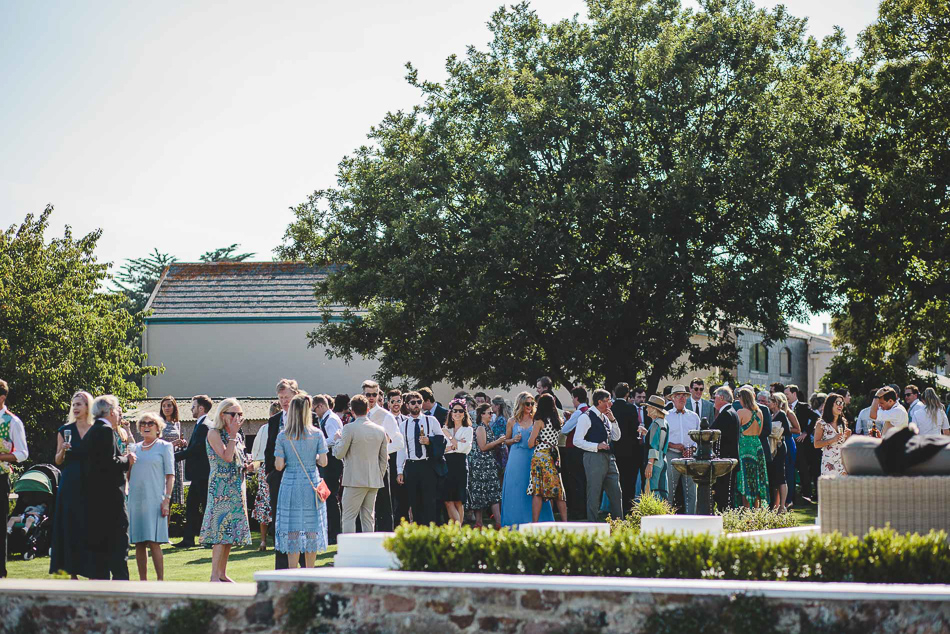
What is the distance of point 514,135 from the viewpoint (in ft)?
78.6

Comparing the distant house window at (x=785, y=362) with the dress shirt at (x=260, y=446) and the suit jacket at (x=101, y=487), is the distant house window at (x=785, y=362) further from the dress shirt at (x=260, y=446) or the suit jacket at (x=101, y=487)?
the suit jacket at (x=101, y=487)

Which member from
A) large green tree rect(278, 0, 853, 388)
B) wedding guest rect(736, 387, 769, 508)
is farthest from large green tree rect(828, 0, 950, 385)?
wedding guest rect(736, 387, 769, 508)

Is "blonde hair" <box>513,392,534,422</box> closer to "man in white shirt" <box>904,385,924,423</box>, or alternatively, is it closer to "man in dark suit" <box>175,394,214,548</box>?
"man in dark suit" <box>175,394,214,548</box>

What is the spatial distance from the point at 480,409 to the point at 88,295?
1837 cm

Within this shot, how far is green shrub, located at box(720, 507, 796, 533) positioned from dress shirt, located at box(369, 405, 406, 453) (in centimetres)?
408

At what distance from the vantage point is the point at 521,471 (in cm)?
1287

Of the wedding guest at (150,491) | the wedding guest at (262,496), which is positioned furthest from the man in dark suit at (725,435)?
the wedding guest at (150,491)

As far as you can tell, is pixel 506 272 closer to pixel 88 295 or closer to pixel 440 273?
pixel 440 273

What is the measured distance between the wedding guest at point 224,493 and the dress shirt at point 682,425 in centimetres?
687

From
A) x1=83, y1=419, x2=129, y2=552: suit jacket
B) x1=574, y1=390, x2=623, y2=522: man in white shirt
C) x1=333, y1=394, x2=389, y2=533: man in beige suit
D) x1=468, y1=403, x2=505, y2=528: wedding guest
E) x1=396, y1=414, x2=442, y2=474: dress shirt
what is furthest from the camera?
x1=468, y1=403, x2=505, y2=528: wedding guest

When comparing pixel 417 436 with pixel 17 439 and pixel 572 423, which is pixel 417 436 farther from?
pixel 17 439

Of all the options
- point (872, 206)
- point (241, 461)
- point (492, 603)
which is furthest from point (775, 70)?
point (492, 603)

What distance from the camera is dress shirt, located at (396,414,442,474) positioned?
13.5 m

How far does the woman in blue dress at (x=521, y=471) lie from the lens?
1283 centimetres
